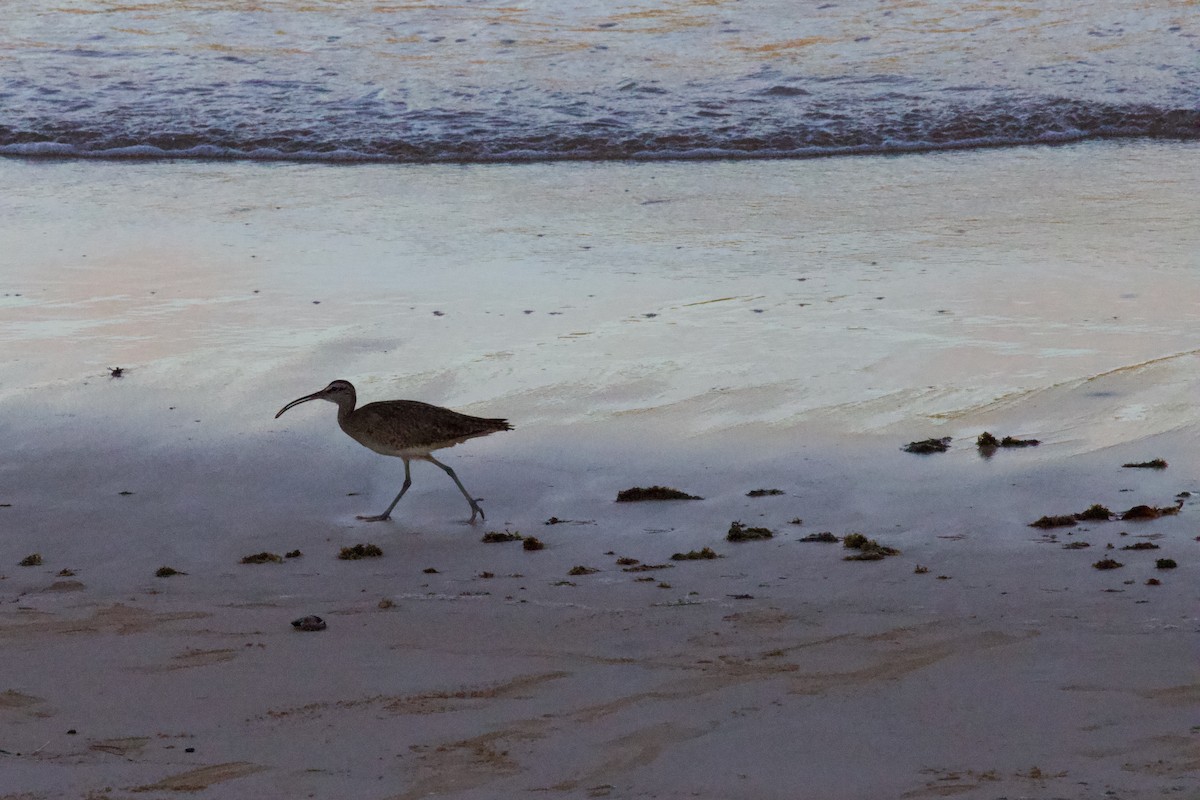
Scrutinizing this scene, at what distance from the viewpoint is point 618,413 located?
616cm

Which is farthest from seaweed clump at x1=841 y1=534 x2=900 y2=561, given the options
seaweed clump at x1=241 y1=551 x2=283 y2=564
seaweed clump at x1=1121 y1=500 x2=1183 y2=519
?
seaweed clump at x1=241 y1=551 x2=283 y2=564

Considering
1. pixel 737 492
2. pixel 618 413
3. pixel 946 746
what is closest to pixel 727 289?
pixel 618 413

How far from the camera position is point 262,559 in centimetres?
482

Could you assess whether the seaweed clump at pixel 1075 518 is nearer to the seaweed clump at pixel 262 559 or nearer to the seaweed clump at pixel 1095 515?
the seaweed clump at pixel 1095 515

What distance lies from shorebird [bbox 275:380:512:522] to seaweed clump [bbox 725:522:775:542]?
106cm

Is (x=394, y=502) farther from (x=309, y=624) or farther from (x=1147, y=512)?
(x=1147, y=512)

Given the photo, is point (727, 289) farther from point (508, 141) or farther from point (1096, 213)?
point (508, 141)

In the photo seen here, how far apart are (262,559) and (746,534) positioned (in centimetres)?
169

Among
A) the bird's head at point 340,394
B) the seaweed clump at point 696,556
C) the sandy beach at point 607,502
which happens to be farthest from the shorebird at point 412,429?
the seaweed clump at point 696,556

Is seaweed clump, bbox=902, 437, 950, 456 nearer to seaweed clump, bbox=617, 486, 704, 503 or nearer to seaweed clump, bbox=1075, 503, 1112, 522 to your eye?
seaweed clump, bbox=1075, 503, 1112, 522

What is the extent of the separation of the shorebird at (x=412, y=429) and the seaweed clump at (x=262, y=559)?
0.60 metres

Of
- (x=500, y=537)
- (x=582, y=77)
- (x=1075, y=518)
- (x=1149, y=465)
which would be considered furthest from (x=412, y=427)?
(x=582, y=77)

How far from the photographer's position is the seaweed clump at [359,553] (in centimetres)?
491

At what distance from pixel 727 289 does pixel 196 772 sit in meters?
5.21
